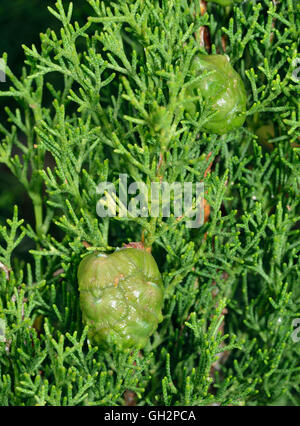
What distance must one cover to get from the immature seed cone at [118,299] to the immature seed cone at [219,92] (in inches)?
20.7

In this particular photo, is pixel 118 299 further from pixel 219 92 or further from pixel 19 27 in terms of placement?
pixel 19 27

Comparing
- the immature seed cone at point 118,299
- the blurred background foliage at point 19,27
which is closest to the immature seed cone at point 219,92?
the immature seed cone at point 118,299

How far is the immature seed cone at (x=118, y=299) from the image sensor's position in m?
1.47

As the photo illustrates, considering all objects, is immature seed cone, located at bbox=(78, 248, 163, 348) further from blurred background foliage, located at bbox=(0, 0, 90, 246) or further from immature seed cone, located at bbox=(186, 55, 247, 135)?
blurred background foliage, located at bbox=(0, 0, 90, 246)

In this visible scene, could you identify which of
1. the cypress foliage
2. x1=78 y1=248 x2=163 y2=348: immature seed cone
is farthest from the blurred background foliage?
x1=78 y1=248 x2=163 y2=348: immature seed cone

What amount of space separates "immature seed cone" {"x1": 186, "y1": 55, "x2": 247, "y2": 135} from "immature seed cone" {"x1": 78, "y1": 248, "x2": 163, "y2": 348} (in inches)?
20.7

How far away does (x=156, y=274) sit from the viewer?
1.57m

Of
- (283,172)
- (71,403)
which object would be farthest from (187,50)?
(71,403)

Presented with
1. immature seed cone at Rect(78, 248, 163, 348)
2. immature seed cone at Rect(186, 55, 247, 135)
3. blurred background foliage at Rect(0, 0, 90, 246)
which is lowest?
immature seed cone at Rect(78, 248, 163, 348)

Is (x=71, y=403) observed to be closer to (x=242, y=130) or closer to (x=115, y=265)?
(x=115, y=265)

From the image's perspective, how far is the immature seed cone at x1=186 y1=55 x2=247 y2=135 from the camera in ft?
5.26

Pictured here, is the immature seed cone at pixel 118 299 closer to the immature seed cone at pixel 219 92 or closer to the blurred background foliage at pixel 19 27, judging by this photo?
the immature seed cone at pixel 219 92

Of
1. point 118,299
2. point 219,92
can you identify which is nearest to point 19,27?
point 219,92

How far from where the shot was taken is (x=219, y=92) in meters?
1.61
